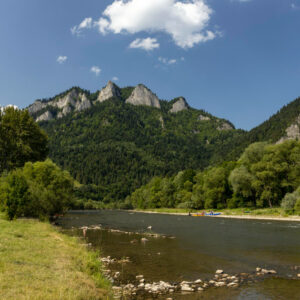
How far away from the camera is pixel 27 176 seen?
54.2m

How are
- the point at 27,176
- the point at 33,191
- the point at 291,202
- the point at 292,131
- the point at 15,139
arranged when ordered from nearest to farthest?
1. the point at 33,191
2. the point at 27,176
3. the point at 291,202
4. the point at 15,139
5. the point at 292,131

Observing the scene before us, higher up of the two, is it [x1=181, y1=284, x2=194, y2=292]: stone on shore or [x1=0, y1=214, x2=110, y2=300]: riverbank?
[x1=0, y1=214, x2=110, y2=300]: riverbank

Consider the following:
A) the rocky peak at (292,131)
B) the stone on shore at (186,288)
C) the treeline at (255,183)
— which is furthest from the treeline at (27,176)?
the rocky peak at (292,131)

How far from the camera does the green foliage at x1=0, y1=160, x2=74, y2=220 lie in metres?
38.3

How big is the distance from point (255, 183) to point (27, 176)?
65395 mm

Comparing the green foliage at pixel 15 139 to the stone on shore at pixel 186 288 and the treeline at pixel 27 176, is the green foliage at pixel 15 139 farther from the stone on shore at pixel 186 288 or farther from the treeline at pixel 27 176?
the stone on shore at pixel 186 288

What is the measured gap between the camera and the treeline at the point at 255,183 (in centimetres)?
8356

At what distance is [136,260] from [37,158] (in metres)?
61.1

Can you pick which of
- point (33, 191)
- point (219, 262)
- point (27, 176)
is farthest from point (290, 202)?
point (27, 176)

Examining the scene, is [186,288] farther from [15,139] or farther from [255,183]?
[255,183]

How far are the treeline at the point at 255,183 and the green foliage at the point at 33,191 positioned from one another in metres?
55.6

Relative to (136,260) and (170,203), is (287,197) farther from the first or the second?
(170,203)

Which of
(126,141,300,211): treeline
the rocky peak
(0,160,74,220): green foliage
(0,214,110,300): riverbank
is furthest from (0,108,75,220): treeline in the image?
the rocky peak

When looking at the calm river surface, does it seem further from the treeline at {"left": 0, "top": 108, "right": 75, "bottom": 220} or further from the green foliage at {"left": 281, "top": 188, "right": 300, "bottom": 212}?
the green foliage at {"left": 281, "top": 188, "right": 300, "bottom": 212}
